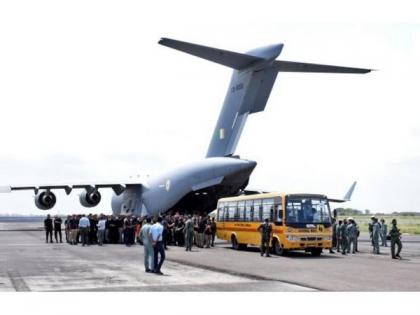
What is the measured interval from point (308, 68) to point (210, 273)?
19.8 meters

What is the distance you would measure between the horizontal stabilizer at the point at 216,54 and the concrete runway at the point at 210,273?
10551 mm

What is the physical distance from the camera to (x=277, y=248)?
2398 centimetres

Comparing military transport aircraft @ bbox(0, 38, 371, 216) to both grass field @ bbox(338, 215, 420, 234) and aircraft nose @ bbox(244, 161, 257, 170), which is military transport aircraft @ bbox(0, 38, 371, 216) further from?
grass field @ bbox(338, 215, 420, 234)

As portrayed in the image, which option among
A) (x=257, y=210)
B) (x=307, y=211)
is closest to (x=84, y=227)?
(x=257, y=210)

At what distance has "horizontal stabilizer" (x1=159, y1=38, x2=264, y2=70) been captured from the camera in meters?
29.0

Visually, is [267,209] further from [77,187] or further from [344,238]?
[77,187]

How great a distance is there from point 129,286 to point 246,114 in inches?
886

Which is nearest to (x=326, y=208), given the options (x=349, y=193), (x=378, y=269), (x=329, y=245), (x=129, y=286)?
(x=329, y=245)

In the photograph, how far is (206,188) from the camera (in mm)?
35625

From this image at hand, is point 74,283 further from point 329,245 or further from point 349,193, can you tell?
point 349,193

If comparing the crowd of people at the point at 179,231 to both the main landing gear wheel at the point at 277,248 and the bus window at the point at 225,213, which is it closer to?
the main landing gear wheel at the point at 277,248

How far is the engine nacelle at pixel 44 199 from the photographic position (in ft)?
141

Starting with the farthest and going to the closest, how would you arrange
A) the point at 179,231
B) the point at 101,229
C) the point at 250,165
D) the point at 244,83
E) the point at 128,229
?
the point at 244,83 → the point at 250,165 → the point at 101,229 → the point at 128,229 → the point at 179,231

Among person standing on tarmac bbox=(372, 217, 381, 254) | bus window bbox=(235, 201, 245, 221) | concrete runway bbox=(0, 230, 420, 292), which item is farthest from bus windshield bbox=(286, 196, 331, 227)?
bus window bbox=(235, 201, 245, 221)
